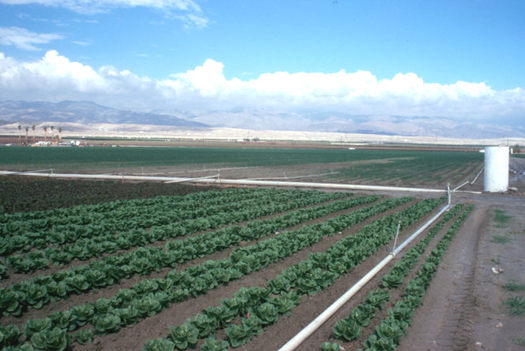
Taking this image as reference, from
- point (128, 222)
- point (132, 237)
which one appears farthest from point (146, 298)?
point (128, 222)

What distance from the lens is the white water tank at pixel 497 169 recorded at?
94.5ft

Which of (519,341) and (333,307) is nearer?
(519,341)

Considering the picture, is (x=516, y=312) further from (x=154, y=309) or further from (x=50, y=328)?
(x=50, y=328)

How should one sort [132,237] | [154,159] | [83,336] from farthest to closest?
[154,159]
[132,237]
[83,336]

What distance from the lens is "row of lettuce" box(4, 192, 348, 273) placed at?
10237 millimetres

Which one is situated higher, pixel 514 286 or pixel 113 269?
pixel 113 269

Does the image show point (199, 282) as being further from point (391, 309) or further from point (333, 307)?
point (391, 309)

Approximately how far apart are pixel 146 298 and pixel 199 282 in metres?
1.26

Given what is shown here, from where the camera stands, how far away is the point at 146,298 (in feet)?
25.8

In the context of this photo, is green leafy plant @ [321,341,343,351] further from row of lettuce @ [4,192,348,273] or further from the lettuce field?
row of lettuce @ [4,192,348,273]

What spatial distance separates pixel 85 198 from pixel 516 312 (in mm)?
19209

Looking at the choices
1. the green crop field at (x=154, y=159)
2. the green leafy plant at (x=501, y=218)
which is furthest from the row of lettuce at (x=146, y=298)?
the green crop field at (x=154, y=159)

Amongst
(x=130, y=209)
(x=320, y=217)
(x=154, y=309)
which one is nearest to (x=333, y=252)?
(x=154, y=309)

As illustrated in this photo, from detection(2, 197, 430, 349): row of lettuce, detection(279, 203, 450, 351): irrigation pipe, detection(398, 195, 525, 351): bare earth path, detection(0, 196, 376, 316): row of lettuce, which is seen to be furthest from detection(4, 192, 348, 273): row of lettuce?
detection(398, 195, 525, 351): bare earth path
